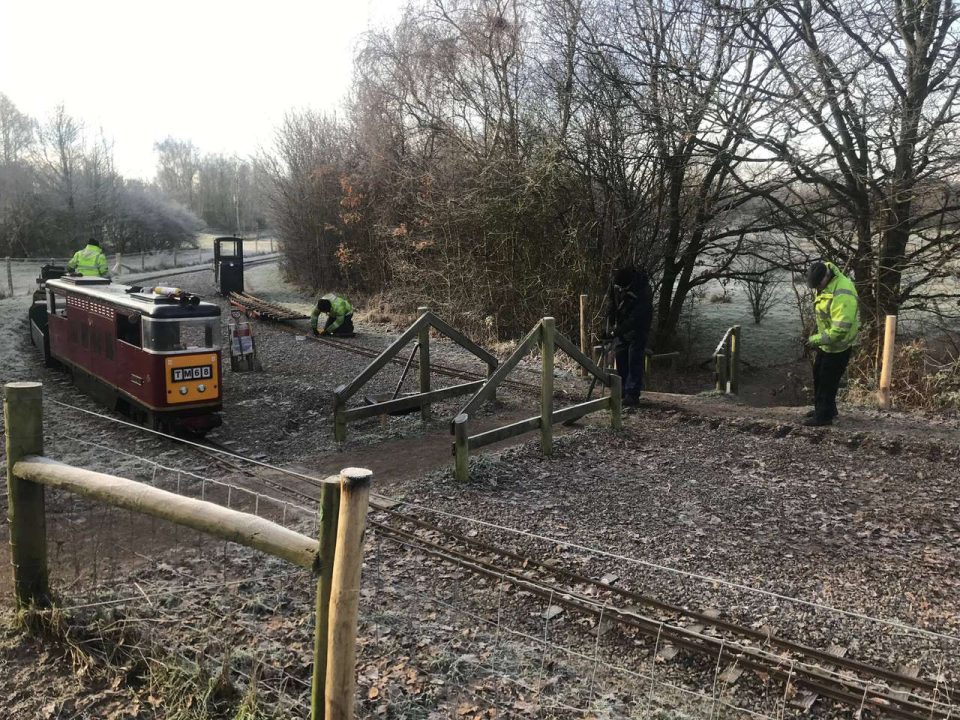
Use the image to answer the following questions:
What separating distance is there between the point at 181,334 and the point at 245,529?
23.2 feet

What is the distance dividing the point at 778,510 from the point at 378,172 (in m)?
20.4

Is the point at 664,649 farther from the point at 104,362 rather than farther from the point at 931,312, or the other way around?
the point at 931,312

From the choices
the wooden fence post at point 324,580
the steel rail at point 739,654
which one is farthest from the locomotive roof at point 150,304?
the wooden fence post at point 324,580

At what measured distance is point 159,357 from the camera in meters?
9.31

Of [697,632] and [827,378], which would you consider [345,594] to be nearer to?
[697,632]

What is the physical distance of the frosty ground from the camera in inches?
152

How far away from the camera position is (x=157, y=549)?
4.45m

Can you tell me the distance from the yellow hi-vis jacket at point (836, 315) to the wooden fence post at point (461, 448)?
428 centimetres

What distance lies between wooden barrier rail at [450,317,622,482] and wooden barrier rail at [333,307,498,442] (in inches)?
21.1

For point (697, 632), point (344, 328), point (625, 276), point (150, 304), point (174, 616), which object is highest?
point (625, 276)

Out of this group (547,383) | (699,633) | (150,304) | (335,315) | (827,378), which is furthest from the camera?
(335,315)

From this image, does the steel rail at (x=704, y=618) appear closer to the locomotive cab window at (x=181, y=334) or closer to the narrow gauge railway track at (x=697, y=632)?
the narrow gauge railway track at (x=697, y=632)

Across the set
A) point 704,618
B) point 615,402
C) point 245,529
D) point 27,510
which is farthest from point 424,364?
point 245,529

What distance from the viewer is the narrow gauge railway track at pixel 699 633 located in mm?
3908
